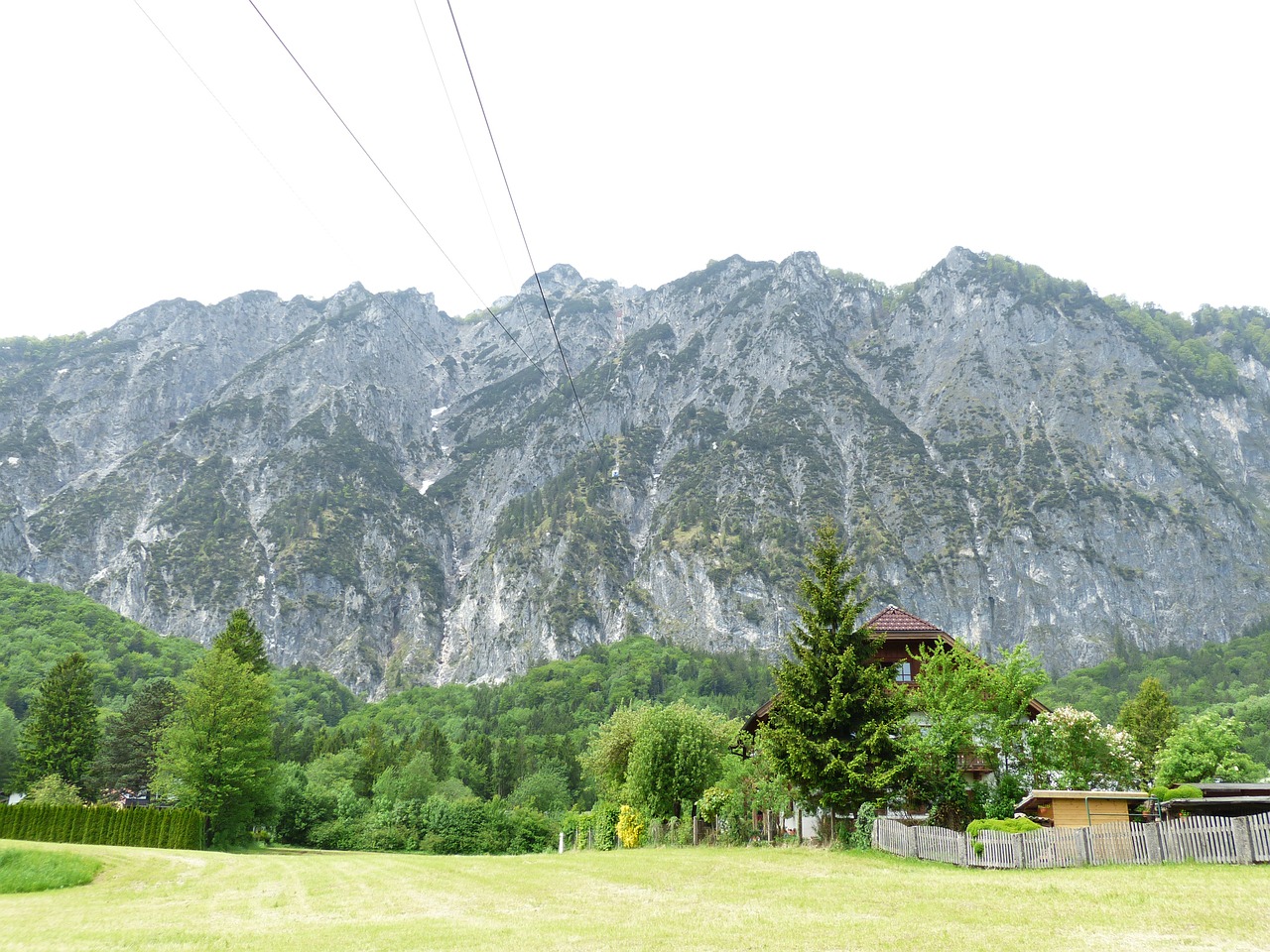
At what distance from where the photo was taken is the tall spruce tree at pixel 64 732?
73750 millimetres

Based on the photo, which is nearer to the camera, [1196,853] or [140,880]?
[1196,853]

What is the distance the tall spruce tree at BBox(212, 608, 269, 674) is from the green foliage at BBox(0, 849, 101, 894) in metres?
39.8

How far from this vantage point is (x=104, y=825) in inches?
1870

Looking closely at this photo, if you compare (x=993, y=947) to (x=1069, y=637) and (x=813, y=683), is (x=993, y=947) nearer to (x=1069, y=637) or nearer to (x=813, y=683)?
(x=813, y=683)

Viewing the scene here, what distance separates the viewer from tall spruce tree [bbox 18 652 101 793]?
242ft

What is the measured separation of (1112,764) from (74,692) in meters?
84.6

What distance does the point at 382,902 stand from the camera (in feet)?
70.7

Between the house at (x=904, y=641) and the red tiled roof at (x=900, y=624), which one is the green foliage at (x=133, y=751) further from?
the red tiled roof at (x=900, y=624)

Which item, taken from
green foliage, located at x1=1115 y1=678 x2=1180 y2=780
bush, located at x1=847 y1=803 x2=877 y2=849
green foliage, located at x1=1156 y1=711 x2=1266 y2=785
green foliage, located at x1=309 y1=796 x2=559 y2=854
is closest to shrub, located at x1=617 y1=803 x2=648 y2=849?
bush, located at x1=847 y1=803 x2=877 y2=849

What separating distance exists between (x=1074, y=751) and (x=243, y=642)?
65932mm

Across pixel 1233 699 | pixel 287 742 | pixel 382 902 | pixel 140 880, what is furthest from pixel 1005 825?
pixel 1233 699

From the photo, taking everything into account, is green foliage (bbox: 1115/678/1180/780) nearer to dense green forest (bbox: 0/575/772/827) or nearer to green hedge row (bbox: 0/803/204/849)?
dense green forest (bbox: 0/575/772/827)

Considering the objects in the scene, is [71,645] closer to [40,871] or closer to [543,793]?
[543,793]

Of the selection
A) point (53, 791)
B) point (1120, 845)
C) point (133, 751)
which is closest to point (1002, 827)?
point (1120, 845)
